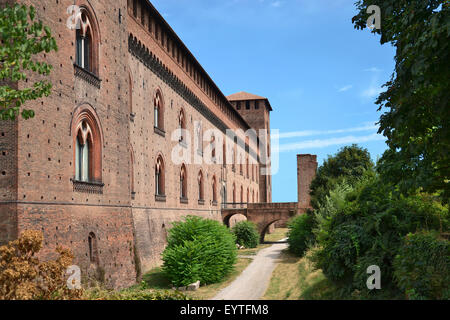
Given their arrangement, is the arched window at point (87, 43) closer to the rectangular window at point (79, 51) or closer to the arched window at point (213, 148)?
the rectangular window at point (79, 51)

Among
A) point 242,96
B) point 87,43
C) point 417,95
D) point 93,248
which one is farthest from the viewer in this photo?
point 242,96

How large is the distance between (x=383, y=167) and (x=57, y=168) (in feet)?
25.9

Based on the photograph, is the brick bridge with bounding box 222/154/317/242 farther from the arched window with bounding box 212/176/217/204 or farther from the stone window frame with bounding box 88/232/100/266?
the stone window frame with bounding box 88/232/100/266

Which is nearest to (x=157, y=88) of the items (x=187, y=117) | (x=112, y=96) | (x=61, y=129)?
(x=187, y=117)

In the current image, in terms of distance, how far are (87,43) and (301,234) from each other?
16806 millimetres

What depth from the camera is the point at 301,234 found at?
2505cm

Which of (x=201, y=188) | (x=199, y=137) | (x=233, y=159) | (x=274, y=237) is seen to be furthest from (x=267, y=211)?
(x=199, y=137)

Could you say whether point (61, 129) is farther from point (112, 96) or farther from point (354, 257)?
point (354, 257)

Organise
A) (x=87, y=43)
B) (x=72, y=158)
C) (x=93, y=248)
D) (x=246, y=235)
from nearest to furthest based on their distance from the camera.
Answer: (x=72, y=158) → (x=93, y=248) → (x=87, y=43) → (x=246, y=235)

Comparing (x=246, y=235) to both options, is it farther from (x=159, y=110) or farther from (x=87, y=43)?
(x=87, y=43)

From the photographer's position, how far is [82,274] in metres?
11.4

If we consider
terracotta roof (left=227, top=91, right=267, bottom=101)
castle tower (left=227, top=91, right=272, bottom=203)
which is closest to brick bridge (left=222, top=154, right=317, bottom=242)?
castle tower (left=227, top=91, right=272, bottom=203)

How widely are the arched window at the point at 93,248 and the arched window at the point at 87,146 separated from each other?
1.65m

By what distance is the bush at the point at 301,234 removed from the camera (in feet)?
80.9
